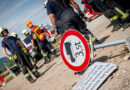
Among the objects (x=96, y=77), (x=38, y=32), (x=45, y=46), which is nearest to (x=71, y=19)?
(x=96, y=77)

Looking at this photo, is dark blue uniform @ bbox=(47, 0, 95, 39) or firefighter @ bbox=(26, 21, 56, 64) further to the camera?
firefighter @ bbox=(26, 21, 56, 64)

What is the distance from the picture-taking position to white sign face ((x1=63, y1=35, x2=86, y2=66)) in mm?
2570

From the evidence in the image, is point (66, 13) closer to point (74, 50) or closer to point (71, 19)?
point (71, 19)

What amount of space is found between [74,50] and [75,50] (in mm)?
23

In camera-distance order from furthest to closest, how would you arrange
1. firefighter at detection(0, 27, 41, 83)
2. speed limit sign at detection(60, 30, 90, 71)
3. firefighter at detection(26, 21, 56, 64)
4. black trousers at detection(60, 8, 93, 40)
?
firefighter at detection(26, 21, 56, 64), firefighter at detection(0, 27, 41, 83), black trousers at detection(60, 8, 93, 40), speed limit sign at detection(60, 30, 90, 71)

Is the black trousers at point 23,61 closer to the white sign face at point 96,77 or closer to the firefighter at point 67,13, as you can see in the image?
the firefighter at point 67,13

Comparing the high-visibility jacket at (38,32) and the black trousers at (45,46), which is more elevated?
the high-visibility jacket at (38,32)

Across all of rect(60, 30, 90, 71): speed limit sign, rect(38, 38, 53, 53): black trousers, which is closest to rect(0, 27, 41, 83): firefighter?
rect(38, 38, 53, 53): black trousers

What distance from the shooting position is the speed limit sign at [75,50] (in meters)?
2.51

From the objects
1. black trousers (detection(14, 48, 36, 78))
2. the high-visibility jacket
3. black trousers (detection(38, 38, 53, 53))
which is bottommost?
black trousers (detection(38, 38, 53, 53))

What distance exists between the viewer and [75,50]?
2.69 metres

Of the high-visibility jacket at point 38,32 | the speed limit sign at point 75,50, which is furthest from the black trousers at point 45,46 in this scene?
the speed limit sign at point 75,50

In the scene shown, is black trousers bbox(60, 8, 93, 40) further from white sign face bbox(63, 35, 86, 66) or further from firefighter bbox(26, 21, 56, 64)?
firefighter bbox(26, 21, 56, 64)

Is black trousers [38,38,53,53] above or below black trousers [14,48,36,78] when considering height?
below
